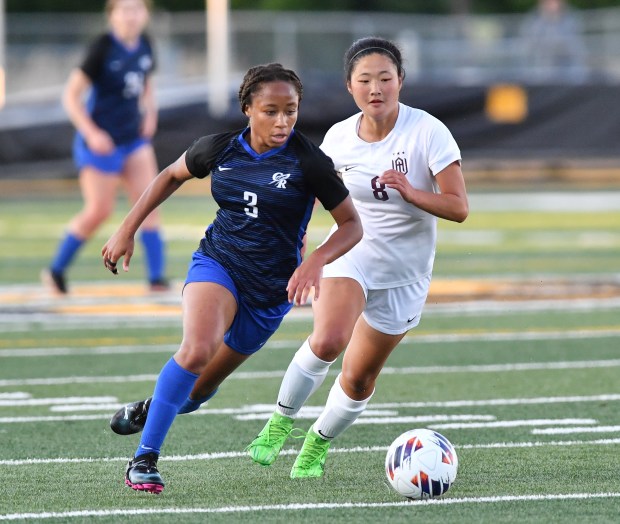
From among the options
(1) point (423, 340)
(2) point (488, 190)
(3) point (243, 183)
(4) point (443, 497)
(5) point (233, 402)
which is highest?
(3) point (243, 183)

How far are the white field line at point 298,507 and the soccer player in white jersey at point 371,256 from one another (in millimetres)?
609

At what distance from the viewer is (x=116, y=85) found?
1288 centimetres

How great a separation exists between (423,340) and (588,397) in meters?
2.69

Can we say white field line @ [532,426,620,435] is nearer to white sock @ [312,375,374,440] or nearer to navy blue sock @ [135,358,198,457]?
white sock @ [312,375,374,440]

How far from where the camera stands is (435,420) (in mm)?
7746

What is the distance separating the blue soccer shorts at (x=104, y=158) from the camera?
1264 centimetres

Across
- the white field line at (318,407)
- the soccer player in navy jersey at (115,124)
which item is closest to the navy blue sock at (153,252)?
the soccer player in navy jersey at (115,124)

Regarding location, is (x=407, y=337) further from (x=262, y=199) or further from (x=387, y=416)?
(x=262, y=199)

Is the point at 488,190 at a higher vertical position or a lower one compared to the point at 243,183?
lower

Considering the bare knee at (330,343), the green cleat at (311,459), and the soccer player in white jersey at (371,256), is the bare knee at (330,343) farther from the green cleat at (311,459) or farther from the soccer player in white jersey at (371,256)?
the green cleat at (311,459)

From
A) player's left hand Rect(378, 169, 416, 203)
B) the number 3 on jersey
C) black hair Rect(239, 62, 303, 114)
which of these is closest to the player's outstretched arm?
the number 3 on jersey

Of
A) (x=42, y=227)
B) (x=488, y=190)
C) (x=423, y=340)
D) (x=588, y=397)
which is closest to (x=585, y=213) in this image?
(x=488, y=190)

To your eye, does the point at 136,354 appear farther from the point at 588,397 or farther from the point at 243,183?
the point at 243,183

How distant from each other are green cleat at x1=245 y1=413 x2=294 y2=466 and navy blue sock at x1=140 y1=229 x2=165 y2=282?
6495mm
